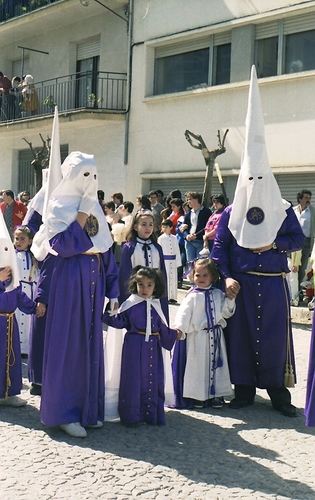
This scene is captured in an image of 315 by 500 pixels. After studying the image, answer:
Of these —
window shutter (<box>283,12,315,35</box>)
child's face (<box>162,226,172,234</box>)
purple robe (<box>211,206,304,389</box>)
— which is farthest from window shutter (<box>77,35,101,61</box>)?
purple robe (<box>211,206,304,389</box>)

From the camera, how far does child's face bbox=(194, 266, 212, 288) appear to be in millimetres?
6297

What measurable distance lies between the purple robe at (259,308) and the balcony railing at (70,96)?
13429 millimetres

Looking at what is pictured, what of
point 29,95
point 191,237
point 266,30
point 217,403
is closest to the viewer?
point 217,403

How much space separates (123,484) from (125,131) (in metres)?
15.5

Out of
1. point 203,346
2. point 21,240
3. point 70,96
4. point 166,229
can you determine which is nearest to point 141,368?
point 203,346

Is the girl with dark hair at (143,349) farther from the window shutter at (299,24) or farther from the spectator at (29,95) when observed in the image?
the spectator at (29,95)

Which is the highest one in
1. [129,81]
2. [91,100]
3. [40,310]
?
[129,81]

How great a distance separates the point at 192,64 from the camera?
17688 mm

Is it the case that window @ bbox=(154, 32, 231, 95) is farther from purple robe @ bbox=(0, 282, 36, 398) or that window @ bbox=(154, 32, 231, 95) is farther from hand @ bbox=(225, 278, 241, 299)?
purple robe @ bbox=(0, 282, 36, 398)

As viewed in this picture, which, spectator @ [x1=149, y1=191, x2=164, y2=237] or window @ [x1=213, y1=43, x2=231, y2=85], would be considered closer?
spectator @ [x1=149, y1=191, x2=164, y2=237]

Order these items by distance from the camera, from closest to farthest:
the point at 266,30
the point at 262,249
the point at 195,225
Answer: the point at 262,249
the point at 195,225
the point at 266,30

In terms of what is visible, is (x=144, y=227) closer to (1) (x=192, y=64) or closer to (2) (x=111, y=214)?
(2) (x=111, y=214)

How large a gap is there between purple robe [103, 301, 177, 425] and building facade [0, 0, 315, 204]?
9.53m

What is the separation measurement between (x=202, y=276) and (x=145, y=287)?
2.25 feet
